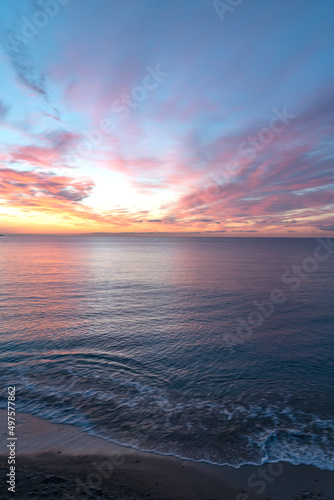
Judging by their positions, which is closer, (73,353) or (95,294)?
(73,353)

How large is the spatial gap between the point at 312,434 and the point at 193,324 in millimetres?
14830

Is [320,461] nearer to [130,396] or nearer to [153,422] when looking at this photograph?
[153,422]

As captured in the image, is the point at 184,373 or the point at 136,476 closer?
the point at 136,476

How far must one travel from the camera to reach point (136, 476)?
29.2ft

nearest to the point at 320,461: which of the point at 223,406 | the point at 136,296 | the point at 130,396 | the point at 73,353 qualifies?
the point at 223,406

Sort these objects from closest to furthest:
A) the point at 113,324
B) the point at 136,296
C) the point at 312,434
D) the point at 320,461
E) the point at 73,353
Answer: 1. the point at 320,461
2. the point at 312,434
3. the point at 73,353
4. the point at 113,324
5. the point at 136,296

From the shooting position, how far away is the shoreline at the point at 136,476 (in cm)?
821

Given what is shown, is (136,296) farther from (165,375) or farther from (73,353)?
(165,375)

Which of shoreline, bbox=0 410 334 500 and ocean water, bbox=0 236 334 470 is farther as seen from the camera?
ocean water, bbox=0 236 334 470

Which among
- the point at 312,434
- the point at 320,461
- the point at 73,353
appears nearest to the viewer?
the point at 320,461

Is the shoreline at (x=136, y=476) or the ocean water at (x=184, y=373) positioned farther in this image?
the ocean water at (x=184, y=373)

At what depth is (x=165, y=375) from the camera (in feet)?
53.0

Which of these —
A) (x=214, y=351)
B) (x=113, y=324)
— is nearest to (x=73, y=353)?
(x=113, y=324)

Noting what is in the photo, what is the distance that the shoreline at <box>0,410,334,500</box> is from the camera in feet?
26.9
